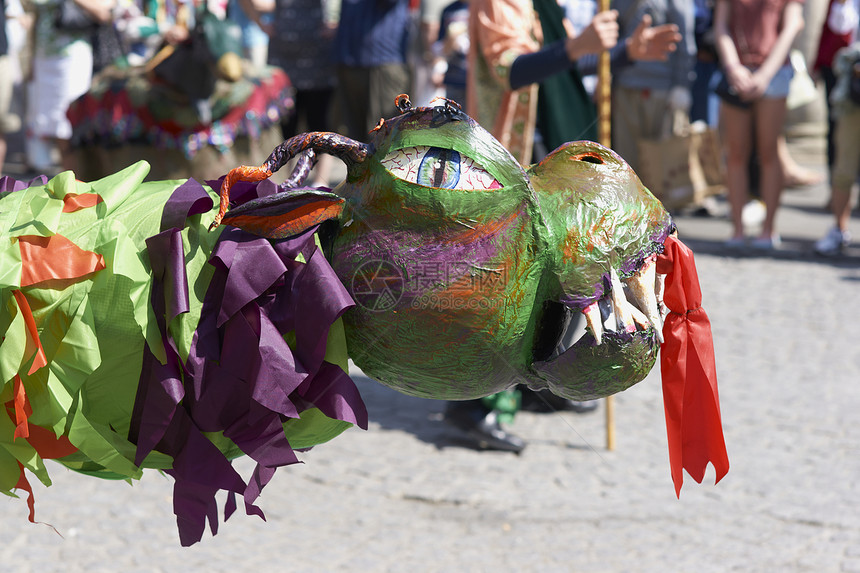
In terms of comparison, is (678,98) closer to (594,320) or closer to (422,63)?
(422,63)

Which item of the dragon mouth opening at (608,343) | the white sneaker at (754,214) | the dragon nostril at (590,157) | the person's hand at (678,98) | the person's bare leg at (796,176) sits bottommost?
the person's bare leg at (796,176)

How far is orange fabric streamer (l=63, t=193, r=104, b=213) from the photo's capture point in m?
1.44

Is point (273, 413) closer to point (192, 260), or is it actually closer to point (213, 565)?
point (192, 260)

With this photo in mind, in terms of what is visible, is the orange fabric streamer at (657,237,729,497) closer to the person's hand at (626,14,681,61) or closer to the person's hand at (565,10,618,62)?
the person's hand at (565,10,618,62)

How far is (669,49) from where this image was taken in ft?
10.9

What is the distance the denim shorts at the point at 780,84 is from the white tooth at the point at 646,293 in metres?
5.61

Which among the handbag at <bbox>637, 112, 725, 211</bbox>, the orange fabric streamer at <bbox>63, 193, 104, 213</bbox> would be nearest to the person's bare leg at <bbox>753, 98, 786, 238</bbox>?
the handbag at <bbox>637, 112, 725, 211</bbox>

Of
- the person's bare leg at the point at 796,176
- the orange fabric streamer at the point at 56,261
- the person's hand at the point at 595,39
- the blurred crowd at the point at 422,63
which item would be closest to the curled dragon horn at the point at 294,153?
the orange fabric streamer at the point at 56,261

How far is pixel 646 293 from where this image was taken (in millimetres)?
1361

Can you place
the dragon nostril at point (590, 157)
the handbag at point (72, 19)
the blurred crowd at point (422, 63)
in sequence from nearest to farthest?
1. the dragon nostril at point (590, 157)
2. the blurred crowd at point (422, 63)
3. the handbag at point (72, 19)

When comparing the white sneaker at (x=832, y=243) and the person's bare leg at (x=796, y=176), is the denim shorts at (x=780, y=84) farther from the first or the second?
the person's bare leg at (x=796, y=176)

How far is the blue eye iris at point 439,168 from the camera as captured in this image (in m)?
1.32

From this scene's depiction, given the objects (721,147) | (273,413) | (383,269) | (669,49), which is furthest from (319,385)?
(721,147)

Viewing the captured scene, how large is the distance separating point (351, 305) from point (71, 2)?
574cm
